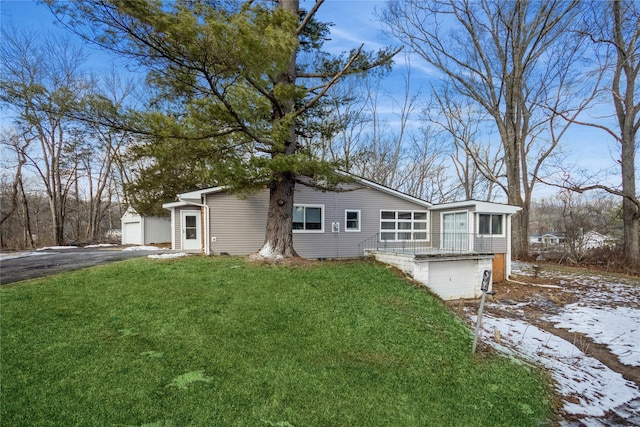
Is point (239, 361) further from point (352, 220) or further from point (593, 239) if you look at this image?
point (593, 239)

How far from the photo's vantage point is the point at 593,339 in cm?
640

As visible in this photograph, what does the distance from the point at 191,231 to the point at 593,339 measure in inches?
532

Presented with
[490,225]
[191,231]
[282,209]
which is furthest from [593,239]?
[191,231]

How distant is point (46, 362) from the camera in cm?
343

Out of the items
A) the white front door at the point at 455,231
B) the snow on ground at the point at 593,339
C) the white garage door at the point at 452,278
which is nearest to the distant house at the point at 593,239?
the snow on ground at the point at 593,339

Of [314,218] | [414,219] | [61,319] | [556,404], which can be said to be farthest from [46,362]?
[414,219]

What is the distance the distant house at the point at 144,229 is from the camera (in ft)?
61.6

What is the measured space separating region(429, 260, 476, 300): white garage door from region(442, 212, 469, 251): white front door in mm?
1753

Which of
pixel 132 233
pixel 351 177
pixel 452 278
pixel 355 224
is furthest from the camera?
pixel 132 233

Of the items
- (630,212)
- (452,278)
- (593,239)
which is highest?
(630,212)

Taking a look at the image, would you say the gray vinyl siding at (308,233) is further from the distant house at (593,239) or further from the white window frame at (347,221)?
the distant house at (593,239)

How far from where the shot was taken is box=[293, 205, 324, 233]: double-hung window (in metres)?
12.1

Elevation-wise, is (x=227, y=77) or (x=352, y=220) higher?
(x=227, y=77)

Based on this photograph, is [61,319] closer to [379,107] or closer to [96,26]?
[96,26]
